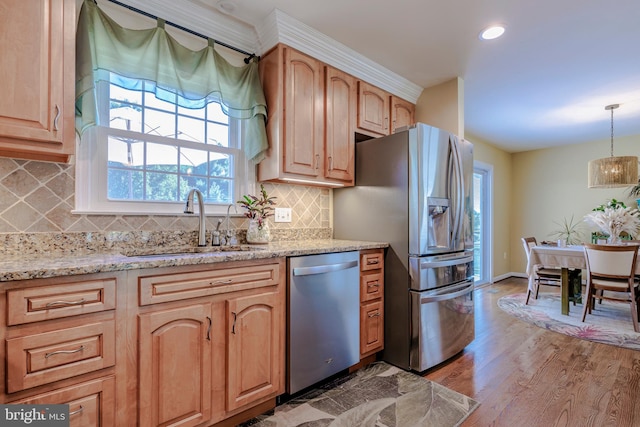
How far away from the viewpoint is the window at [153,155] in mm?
1832

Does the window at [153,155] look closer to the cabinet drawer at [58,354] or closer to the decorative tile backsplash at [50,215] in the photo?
the decorative tile backsplash at [50,215]

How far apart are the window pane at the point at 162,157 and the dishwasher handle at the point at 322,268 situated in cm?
110

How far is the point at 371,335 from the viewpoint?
2.40 m

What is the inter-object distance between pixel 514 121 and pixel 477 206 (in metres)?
1.75

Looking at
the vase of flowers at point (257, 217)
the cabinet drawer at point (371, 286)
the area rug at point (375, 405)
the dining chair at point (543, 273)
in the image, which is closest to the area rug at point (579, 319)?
the dining chair at point (543, 273)

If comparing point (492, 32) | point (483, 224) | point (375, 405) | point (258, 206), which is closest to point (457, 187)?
point (492, 32)

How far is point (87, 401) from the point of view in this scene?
49.4 inches

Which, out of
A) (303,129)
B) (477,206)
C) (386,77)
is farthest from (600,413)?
(477,206)

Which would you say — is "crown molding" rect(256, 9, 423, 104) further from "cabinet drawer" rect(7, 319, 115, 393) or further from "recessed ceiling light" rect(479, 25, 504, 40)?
"cabinet drawer" rect(7, 319, 115, 393)

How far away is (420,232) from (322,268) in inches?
31.4

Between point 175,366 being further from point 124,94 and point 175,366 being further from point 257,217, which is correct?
point 124,94

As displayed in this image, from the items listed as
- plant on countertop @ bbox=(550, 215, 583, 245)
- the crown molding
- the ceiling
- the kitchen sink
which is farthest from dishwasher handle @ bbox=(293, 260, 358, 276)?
plant on countertop @ bbox=(550, 215, 583, 245)

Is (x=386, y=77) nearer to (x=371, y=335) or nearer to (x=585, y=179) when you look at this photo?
(x=371, y=335)

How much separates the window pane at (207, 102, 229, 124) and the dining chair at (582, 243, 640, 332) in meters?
3.90
